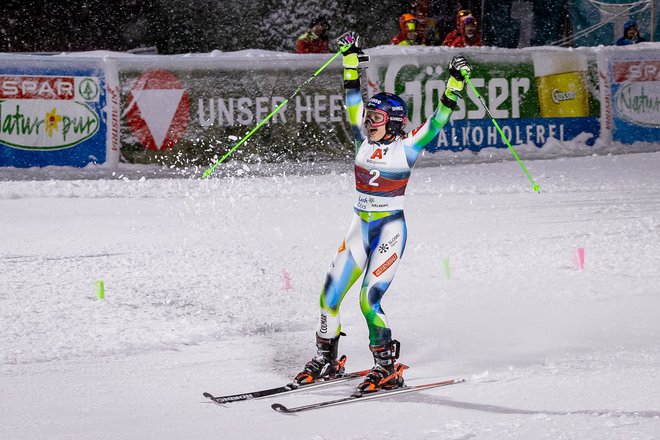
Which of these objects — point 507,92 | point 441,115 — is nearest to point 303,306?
point 441,115

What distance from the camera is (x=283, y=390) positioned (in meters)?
5.71

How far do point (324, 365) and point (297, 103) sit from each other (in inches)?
322

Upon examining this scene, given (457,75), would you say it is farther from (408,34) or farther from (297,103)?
(408,34)

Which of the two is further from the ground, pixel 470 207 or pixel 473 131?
pixel 473 131

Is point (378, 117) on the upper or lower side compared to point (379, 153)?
upper

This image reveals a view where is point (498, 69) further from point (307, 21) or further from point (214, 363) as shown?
point (214, 363)

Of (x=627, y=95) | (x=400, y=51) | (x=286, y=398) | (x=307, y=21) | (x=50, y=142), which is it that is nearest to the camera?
(x=286, y=398)

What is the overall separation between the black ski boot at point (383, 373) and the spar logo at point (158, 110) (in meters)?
8.13

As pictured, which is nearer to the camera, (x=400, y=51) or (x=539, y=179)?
(x=539, y=179)

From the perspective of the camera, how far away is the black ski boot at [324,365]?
5887 millimetres

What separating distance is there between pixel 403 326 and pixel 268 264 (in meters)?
2.05

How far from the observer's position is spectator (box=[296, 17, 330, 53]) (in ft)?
48.2

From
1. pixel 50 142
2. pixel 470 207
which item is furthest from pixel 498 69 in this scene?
pixel 50 142

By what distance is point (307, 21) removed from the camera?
2141cm
